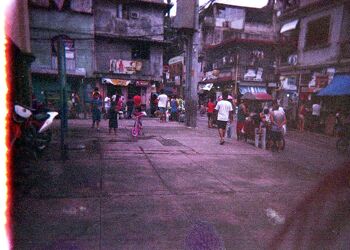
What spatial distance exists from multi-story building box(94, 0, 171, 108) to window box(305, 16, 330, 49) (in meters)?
11.7

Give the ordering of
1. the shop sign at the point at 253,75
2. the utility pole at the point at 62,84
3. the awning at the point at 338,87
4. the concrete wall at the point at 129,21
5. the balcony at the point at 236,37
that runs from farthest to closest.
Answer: the shop sign at the point at 253,75 → the balcony at the point at 236,37 → the concrete wall at the point at 129,21 → the awning at the point at 338,87 → the utility pole at the point at 62,84

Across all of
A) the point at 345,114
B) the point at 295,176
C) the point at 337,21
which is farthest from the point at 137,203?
the point at 337,21

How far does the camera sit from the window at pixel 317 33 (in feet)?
60.3

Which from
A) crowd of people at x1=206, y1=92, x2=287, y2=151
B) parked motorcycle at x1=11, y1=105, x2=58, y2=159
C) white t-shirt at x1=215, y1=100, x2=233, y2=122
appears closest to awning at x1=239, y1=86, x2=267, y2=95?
crowd of people at x1=206, y1=92, x2=287, y2=151

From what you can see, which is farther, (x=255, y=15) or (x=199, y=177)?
(x=255, y=15)

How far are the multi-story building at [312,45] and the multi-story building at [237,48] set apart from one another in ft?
24.5

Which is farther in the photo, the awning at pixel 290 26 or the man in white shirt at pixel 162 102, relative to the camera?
the awning at pixel 290 26

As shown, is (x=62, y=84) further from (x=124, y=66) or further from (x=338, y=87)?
(x=124, y=66)

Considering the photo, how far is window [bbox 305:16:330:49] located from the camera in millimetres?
18375

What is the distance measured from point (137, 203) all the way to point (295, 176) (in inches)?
158

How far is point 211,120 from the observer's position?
16.9 meters

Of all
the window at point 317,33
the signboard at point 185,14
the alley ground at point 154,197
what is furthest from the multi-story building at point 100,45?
the alley ground at point 154,197

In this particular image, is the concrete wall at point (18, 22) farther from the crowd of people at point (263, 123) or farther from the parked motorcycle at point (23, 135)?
the crowd of people at point (263, 123)

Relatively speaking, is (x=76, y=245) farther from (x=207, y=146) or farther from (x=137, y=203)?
(x=207, y=146)
